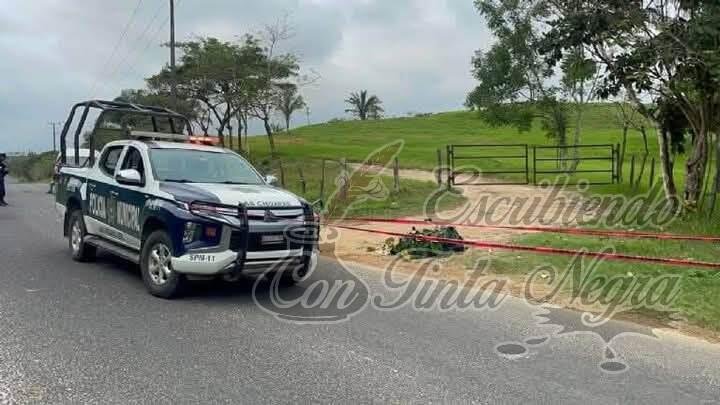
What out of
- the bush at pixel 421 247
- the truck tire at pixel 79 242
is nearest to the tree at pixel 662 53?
the bush at pixel 421 247

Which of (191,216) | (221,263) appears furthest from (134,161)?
(221,263)

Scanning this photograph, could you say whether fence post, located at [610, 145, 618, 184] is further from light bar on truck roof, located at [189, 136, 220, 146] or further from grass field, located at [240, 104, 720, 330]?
light bar on truck roof, located at [189, 136, 220, 146]

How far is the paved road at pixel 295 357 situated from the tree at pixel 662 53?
6303 millimetres

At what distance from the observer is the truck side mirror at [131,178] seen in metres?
7.71

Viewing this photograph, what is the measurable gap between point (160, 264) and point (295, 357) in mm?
2667

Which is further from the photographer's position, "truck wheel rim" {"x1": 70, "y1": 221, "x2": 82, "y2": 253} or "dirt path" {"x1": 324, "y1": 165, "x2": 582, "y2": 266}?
"dirt path" {"x1": 324, "y1": 165, "x2": 582, "y2": 266}

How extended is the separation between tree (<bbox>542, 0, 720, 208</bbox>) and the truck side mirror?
855cm

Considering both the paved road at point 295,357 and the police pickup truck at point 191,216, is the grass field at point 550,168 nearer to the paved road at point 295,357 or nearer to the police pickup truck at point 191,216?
the paved road at point 295,357

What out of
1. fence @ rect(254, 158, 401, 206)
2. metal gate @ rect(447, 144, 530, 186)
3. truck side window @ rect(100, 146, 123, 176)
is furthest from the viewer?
metal gate @ rect(447, 144, 530, 186)

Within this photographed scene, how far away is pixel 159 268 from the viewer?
286 inches

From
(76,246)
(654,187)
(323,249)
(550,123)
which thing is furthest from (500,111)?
(76,246)

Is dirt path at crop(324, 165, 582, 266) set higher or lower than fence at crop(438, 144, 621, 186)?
lower

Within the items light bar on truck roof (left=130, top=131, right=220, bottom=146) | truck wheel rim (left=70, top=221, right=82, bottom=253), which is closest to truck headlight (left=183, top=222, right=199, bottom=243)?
light bar on truck roof (left=130, top=131, right=220, bottom=146)

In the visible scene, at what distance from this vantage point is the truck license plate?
22.9 feet
